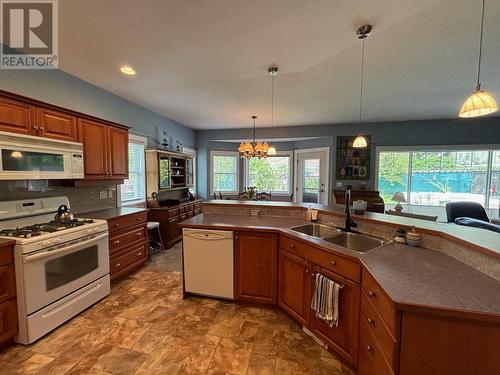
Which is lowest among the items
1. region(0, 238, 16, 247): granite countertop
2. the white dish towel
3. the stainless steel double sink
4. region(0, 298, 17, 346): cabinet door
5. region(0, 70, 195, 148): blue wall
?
region(0, 298, 17, 346): cabinet door

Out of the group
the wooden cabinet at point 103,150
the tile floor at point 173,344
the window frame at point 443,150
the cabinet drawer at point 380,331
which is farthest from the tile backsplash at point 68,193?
the window frame at point 443,150

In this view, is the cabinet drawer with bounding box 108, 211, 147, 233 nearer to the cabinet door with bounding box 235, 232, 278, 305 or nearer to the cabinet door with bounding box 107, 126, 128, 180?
the cabinet door with bounding box 107, 126, 128, 180

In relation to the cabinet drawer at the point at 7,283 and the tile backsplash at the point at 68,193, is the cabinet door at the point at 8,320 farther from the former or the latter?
the tile backsplash at the point at 68,193

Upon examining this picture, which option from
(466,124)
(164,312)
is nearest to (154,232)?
(164,312)

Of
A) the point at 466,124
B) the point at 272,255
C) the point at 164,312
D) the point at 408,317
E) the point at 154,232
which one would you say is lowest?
the point at 164,312

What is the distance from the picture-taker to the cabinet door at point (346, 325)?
5.13 feet

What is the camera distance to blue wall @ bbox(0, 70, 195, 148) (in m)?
2.36

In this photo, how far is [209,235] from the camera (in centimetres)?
245

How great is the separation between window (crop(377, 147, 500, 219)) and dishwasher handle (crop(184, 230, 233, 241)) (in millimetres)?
4693

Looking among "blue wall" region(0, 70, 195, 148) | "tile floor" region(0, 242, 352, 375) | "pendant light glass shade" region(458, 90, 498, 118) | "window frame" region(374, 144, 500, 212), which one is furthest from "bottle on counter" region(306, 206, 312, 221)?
"window frame" region(374, 144, 500, 212)

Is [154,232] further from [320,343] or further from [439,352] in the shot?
[439,352]

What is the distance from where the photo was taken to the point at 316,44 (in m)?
2.08

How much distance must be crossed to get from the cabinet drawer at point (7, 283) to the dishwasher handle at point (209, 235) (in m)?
1.41

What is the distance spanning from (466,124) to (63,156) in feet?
24.4
